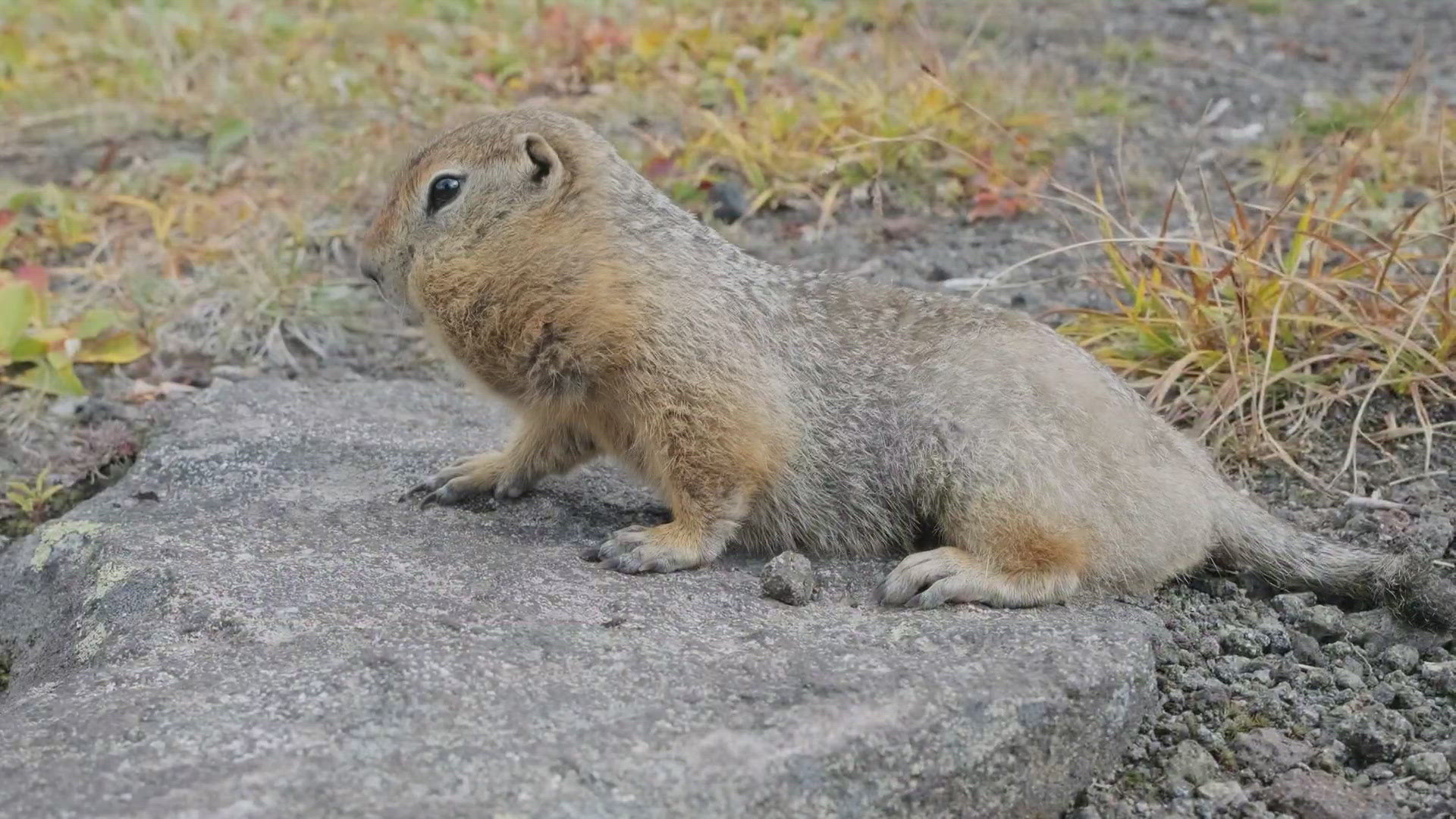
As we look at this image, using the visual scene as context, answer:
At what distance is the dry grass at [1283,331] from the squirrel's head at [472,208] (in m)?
2.01

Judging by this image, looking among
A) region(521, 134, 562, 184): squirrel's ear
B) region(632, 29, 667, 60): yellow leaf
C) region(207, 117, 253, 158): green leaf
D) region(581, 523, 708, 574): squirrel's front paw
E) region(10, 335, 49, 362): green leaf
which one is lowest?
region(10, 335, 49, 362): green leaf

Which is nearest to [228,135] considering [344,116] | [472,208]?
[344,116]

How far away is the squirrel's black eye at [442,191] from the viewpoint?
4.12m

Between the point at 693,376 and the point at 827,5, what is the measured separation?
6571mm

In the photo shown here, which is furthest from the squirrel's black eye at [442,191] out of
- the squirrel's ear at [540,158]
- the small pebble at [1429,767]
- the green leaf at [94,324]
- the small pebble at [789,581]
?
the small pebble at [1429,767]

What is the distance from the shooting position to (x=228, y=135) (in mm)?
7934

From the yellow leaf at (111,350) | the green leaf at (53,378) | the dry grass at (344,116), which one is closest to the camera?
the green leaf at (53,378)

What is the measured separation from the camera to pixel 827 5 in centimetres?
987

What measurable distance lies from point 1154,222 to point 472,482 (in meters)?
4.12

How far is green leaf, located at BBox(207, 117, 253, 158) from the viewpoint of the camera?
7895 millimetres

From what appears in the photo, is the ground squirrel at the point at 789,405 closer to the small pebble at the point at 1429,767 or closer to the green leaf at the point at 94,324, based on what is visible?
the small pebble at the point at 1429,767

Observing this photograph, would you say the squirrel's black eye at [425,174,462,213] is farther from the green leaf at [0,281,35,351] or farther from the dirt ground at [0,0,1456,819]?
the green leaf at [0,281,35,351]

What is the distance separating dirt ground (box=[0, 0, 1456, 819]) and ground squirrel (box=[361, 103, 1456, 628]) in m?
0.31

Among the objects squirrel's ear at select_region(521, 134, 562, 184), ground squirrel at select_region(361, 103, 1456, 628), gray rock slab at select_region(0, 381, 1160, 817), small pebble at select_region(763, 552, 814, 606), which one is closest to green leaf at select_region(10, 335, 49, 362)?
gray rock slab at select_region(0, 381, 1160, 817)
